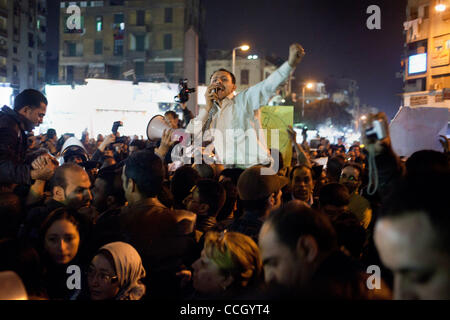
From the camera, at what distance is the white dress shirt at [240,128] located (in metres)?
4.79

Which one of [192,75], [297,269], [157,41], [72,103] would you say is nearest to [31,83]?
[157,41]

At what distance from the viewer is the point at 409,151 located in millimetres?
5949

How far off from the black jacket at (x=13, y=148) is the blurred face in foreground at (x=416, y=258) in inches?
136

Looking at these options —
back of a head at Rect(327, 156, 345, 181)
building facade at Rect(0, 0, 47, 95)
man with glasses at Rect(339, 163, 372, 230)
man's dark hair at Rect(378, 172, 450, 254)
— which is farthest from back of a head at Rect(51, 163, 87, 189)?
building facade at Rect(0, 0, 47, 95)

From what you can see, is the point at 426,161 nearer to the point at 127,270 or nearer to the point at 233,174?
the point at 127,270

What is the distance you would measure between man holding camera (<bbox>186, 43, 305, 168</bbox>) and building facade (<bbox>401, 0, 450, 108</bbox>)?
3113cm

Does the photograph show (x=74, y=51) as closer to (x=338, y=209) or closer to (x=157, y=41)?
(x=157, y=41)

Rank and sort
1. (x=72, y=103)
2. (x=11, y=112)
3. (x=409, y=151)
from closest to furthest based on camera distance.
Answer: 1. (x=11, y=112)
2. (x=409, y=151)
3. (x=72, y=103)

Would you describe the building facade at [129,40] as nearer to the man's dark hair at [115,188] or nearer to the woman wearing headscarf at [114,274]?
the man's dark hair at [115,188]

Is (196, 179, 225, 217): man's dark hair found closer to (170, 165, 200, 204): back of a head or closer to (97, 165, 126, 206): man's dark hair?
(170, 165, 200, 204): back of a head

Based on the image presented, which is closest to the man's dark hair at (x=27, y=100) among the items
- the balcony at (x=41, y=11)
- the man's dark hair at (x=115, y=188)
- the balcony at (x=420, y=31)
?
the man's dark hair at (x=115, y=188)

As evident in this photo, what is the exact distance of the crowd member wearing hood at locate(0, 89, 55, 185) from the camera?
151 inches

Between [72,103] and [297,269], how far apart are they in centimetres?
2377

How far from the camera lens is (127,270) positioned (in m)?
2.59
